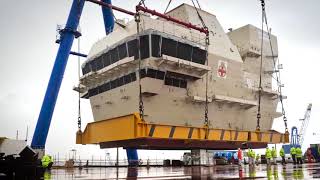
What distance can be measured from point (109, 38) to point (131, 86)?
4.50 meters

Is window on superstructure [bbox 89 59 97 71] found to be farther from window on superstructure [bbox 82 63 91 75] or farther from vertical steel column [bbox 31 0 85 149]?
vertical steel column [bbox 31 0 85 149]

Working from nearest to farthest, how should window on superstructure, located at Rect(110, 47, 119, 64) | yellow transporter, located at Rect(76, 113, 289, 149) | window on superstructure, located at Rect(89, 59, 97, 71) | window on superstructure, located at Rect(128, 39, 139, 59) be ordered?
yellow transporter, located at Rect(76, 113, 289, 149)
window on superstructure, located at Rect(128, 39, 139, 59)
window on superstructure, located at Rect(110, 47, 119, 64)
window on superstructure, located at Rect(89, 59, 97, 71)

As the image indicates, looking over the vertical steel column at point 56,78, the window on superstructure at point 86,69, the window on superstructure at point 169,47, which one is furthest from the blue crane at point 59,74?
the window on superstructure at point 169,47

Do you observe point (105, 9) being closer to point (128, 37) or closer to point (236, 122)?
point (128, 37)

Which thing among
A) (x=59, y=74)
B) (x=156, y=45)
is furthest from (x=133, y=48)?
(x=59, y=74)

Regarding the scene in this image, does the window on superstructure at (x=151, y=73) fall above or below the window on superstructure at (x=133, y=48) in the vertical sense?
below

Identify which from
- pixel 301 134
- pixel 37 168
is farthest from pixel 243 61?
pixel 301 134

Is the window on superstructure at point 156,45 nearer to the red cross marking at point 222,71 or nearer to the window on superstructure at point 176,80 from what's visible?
the window on superstructure at point 176,80

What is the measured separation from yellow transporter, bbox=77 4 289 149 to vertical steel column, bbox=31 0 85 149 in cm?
1014

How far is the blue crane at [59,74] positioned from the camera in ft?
113

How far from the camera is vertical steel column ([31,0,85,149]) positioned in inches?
1361

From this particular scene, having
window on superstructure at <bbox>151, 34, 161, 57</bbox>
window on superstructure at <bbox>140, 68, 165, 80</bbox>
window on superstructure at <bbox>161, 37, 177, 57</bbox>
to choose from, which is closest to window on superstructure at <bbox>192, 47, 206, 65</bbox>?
window on superstructure at <bbox>161, 37, 177, 57</bbox>

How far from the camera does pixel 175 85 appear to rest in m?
21.2

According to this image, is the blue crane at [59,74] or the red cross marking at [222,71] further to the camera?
the blue crane at [59,74]
